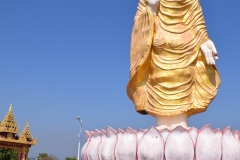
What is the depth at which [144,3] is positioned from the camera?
666 cm

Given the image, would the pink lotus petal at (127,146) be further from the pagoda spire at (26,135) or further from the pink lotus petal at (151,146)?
the pagoda spire at (26,135)

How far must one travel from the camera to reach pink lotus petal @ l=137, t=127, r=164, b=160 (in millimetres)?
4590

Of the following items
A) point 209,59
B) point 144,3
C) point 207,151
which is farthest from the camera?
point 144,3

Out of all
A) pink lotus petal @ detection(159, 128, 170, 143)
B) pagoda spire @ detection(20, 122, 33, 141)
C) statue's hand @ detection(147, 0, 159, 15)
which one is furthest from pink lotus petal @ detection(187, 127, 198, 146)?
pagoda spire @ detection(20, 122, 33, 141)

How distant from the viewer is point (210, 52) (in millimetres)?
6121

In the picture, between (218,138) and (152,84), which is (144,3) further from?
(218,138)

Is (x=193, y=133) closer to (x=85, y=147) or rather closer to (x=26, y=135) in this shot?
(x=85, y=147)

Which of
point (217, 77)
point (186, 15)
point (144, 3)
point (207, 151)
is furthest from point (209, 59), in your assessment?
point (207, 151)

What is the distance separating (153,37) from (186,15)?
727 millimetres

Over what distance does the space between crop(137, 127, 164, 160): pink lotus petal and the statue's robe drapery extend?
A: 1382 mm

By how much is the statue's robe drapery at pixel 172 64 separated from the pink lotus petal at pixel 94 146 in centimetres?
112

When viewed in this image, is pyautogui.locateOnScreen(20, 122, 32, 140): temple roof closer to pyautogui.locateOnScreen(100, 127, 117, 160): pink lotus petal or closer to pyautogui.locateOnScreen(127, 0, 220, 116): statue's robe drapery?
pyautogui.locateOnScreen(127, 0, 220, 116): statue's robe drapery

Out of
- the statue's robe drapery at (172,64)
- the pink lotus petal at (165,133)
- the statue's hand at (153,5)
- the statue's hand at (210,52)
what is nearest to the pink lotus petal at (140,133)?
the pink lotus petal at (165,133)

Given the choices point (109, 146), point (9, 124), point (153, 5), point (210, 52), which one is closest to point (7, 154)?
point (9, 124)
